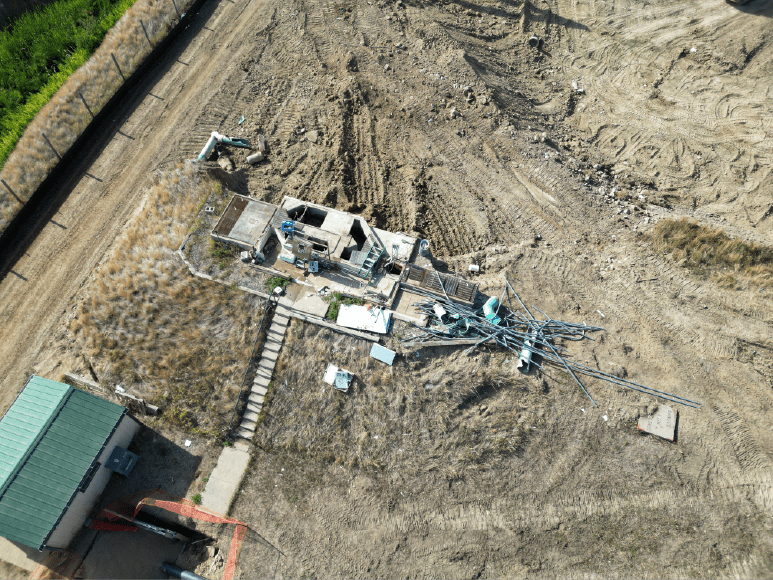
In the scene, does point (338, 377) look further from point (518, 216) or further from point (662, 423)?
point (662, 423)

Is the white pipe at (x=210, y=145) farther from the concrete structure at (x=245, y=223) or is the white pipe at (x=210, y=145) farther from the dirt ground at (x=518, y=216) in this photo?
the concrete structure at (x=245, y=223)

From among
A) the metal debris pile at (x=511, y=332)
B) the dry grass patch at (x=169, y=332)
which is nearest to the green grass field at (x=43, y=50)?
the dry grass patch at (x=169, y=332)

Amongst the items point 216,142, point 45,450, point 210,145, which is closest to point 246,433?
point 45,450

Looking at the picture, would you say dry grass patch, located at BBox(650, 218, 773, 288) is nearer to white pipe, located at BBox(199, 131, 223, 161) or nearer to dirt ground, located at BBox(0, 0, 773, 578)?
dirt ground, located at BBox(0, 0, 773, 578)

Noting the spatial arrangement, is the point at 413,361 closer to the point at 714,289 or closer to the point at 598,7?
the point at 714,289

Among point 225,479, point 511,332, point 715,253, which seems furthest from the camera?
point 715,253

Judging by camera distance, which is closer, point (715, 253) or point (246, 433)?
point (246, 433)

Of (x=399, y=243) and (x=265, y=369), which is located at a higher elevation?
(x=399, y=243)
